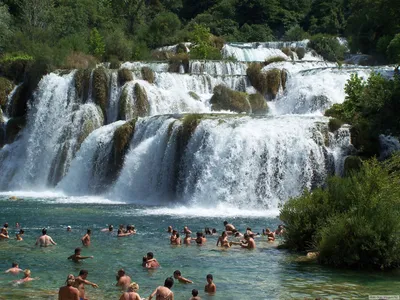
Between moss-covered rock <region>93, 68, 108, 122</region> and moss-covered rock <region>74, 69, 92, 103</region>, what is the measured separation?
0.61 m

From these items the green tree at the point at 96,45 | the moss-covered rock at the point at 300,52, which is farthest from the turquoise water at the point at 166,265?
the moss-covered rock at the point at 300,52

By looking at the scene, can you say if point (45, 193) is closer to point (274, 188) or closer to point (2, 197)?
point (2, 197)

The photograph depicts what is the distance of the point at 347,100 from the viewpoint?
40875mm

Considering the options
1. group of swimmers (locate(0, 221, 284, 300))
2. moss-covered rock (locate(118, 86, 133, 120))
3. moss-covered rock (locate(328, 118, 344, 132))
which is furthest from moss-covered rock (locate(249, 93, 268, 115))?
group of swimmers (locate(0, 221, 284, 300))

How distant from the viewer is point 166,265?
69.9 feet

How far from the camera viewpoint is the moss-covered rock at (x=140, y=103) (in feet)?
152

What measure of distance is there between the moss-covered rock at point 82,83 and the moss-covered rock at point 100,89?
607mm

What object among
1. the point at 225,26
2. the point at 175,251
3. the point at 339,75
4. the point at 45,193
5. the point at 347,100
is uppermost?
the point at 225,26

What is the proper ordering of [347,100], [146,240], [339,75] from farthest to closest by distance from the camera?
[339,75]
[347,100]
[146,240]

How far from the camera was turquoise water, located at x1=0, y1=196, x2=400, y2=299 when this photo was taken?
1791cm

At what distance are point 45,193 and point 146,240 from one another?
61.2ft

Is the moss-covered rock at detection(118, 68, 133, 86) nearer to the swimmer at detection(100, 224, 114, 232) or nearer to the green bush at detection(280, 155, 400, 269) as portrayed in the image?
the swimmer at detection(100, 224, 114, 232)

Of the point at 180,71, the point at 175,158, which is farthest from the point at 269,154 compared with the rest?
the point at 180,71

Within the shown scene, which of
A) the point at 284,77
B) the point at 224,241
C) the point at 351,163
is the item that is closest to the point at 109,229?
the point at 224,241
